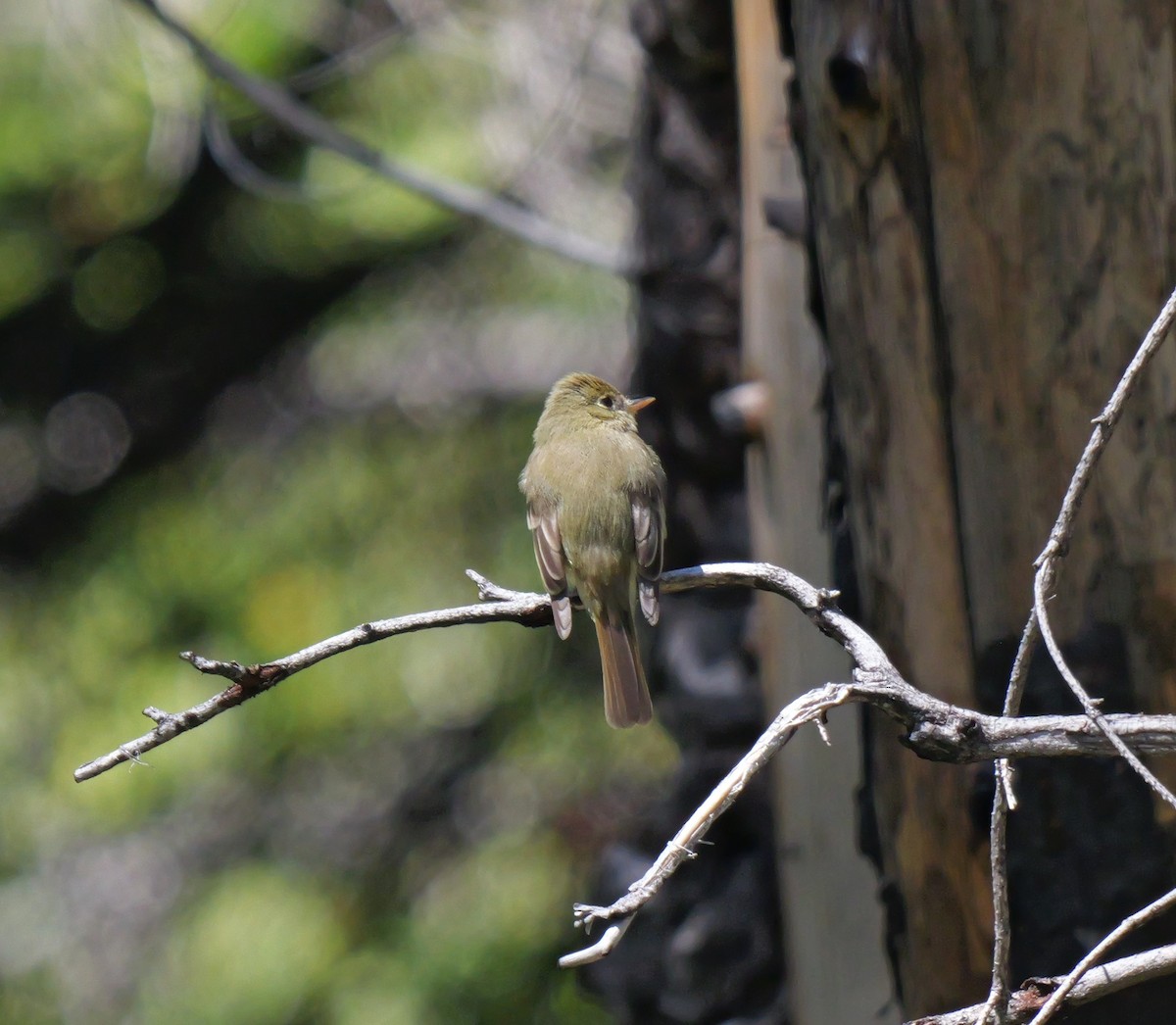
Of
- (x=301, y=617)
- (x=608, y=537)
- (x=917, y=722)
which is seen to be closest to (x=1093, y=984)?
(x=917, y=722)

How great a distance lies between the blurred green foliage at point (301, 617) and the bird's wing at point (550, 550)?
2.32m

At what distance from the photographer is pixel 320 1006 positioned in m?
5.71

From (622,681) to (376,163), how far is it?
2.57 m

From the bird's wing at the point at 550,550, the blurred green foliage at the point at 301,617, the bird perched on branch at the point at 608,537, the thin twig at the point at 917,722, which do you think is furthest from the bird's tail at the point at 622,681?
the blurred green foliage at the point at 301,617

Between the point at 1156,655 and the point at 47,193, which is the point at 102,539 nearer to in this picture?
the point at 47,193

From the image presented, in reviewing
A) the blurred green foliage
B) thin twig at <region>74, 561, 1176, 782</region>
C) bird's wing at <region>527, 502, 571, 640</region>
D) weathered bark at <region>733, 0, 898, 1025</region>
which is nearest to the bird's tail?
bird's wing at <region>527, 502, 571, 640</region>

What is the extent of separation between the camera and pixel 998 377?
2.82 meters

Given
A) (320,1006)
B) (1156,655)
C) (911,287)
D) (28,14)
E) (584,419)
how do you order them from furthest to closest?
(28,14)
(320,1006)
(584,419)
(911,287)
(1156,655)

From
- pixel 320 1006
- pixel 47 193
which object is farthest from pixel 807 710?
pixel 47 193

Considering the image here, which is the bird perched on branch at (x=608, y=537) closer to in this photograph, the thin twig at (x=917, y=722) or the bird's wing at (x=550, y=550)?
the bird's wing at (x=550, y=550)

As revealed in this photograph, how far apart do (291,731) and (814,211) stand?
3.68 metres

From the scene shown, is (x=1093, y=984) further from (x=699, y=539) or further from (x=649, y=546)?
(x=699, y=539)

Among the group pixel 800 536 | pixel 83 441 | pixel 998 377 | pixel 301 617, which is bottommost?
pixel 998 377

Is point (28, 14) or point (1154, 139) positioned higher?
point (28, 14)
